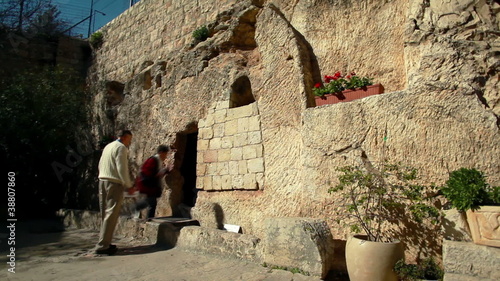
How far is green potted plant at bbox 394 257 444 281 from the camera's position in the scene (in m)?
2.61

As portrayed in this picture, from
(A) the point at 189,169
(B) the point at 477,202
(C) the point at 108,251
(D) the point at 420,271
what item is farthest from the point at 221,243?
(A) the point at 189,169

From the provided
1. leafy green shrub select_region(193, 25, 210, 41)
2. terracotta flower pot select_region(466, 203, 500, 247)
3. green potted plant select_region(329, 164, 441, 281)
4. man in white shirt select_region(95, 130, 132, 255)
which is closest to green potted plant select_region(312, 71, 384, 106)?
green potted plant select_region(329, 164, 441, 281)

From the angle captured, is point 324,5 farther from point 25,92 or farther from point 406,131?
point 25,92

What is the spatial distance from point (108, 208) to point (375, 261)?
10.3 ft

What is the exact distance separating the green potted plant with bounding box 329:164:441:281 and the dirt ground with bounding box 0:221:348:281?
501 millimetres

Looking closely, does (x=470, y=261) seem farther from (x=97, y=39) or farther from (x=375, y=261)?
(x=97, y=39)

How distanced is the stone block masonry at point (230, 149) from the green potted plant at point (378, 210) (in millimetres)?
1440

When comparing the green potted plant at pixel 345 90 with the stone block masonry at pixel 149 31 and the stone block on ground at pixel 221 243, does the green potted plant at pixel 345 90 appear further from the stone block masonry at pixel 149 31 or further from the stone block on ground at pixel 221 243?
the stone block masonry at pixel 149 31

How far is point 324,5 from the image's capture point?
4.75 meters

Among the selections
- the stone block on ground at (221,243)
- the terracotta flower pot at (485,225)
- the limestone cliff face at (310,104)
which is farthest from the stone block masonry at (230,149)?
the terracotta flower pot at (485,225)

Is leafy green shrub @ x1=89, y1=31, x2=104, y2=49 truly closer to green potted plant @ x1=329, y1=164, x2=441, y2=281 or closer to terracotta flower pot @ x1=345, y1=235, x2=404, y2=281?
green potted plant @ x1=329, y1=164, x2=441, y2=281

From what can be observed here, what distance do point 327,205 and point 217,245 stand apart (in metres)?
1.34

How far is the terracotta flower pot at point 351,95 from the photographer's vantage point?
3.75 m

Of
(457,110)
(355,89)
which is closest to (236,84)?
(355,89)
